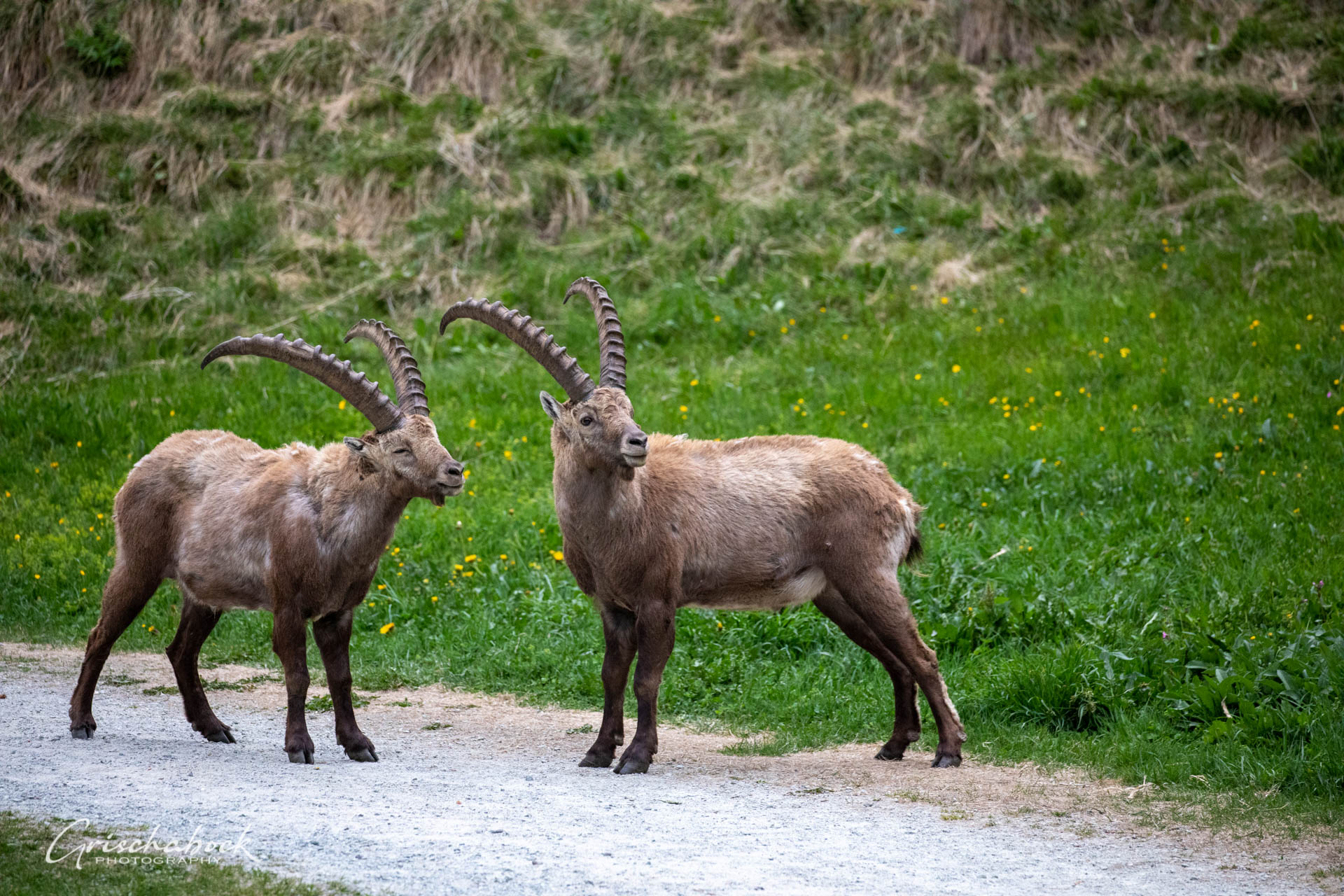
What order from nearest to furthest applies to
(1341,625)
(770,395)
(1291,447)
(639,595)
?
1. (639,595)
2. (1341,625)
3. (1291,447)
4. (770,395)

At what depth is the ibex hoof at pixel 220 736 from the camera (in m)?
7.79

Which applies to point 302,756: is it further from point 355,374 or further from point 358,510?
point 355,374

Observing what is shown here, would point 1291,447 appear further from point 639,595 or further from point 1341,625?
point 639,595

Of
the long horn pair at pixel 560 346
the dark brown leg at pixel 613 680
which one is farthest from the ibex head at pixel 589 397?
the dark brown leg at pixel 613 680

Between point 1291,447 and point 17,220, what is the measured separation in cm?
1593

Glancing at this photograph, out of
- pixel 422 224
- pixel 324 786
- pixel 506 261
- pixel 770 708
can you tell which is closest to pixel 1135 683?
pixel 770 708

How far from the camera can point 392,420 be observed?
7633 mm

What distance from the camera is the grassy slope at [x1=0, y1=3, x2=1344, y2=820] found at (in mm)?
9141

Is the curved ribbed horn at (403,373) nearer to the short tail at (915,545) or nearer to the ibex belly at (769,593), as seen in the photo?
the ibex belly at (769,593)

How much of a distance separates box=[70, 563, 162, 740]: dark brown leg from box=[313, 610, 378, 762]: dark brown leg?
1156mm

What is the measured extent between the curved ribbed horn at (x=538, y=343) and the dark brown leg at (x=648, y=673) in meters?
1.32

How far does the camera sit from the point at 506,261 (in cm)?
1669

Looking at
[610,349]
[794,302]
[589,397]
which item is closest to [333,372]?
[589,397]

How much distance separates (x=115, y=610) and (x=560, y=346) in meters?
3.13
